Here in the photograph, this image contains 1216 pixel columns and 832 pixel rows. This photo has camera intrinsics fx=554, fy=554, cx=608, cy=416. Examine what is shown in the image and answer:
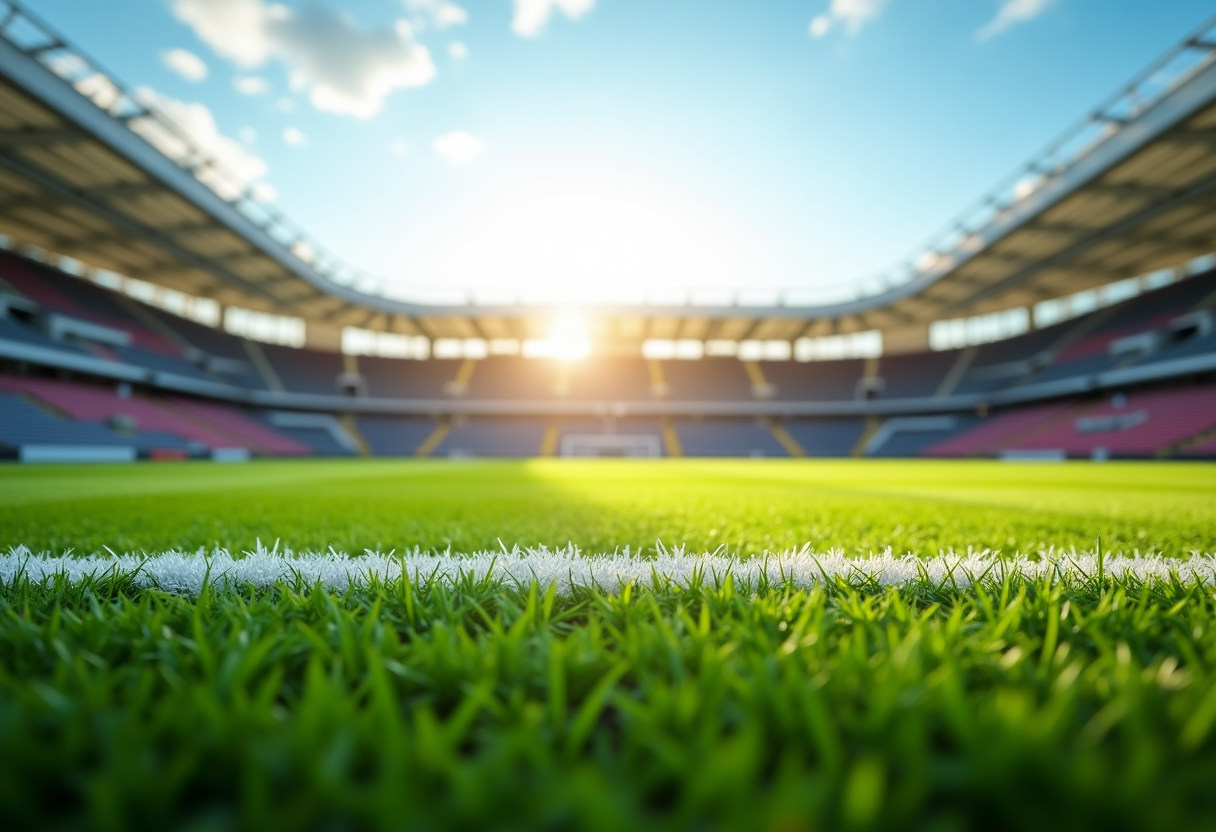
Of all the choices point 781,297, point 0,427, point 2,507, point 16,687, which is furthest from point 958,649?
point 781,297

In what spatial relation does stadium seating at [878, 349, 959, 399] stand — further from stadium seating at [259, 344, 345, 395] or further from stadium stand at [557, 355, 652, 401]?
stadium seating at [259, 344, 345, 395]

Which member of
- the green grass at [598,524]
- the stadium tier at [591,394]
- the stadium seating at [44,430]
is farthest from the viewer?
the stadium tier at [591,394]

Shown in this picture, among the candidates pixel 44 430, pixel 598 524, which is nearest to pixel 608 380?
pixel 44 430

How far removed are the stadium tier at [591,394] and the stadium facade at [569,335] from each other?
154mm

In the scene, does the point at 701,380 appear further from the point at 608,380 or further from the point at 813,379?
the point at 813,379

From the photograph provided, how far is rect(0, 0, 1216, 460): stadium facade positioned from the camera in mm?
16672

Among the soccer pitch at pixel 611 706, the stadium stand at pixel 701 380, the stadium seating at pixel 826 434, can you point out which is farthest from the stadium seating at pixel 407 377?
the soccer pitch at pixel 611 706

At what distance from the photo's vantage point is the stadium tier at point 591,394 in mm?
22734

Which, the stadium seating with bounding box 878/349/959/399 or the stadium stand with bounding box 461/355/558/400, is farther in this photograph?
the stadium stand with bounding box 461/355/558/400

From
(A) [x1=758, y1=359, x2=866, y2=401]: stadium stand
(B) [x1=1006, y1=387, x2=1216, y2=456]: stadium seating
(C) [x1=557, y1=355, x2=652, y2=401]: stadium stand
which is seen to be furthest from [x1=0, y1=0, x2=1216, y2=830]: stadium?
(A) [x1=758, y1=359, x2=866, y2=401]: stadium stand

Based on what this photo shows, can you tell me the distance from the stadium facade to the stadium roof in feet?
0.35

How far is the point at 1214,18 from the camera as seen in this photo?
11.9m

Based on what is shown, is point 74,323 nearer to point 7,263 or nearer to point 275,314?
point 7,263

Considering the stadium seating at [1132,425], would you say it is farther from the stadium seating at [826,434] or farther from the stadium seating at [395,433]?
the stadium seating at [395,433]
